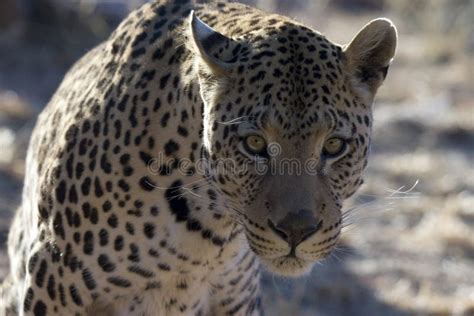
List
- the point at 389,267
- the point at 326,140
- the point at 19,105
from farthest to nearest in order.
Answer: the point at 19,105
the point at 389,267
the point at 326,140

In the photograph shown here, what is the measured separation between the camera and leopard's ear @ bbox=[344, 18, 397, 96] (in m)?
5.00

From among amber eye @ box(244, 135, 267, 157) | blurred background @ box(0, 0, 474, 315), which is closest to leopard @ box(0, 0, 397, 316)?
amber eye @ box(244, 135, 267, 157)

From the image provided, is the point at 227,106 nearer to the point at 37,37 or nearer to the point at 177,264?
the point at 177,264

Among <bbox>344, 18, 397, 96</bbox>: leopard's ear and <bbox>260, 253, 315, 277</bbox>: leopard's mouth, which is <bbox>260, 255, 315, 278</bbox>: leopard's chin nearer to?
<bbox>260, 253, 315, 277</bbox>: leopard's mouth

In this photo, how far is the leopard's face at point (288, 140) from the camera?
4723 mm

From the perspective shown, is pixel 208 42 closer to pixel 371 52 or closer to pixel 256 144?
pixel 256 144

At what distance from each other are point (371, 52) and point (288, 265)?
1.02 meters

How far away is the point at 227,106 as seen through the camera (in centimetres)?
488

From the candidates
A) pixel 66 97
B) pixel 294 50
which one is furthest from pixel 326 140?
pixel 66 97

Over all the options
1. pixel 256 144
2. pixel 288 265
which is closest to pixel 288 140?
pixel 256 144

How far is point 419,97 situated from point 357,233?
14.8 feet

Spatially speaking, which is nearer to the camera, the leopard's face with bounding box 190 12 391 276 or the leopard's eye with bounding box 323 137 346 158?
the leopard's face with bounding box 190 12 391 276

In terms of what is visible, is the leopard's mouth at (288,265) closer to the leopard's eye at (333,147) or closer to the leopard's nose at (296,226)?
the leopard's nose at (296,226)

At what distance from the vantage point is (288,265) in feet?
15.9
